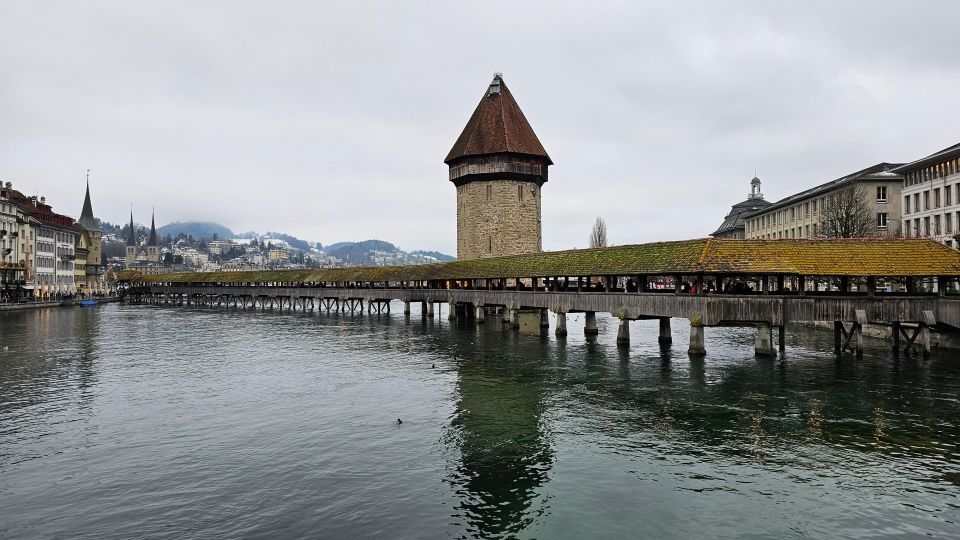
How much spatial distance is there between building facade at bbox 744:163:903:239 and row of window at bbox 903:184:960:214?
156cm

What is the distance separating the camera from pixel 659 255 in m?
26.5

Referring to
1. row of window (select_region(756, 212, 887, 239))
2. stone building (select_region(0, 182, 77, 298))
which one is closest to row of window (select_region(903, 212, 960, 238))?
row of window (select_region(756, 212, 887, 239))

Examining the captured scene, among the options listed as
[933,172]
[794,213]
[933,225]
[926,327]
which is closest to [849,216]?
[933,225]

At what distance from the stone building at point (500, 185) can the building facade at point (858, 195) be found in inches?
1052

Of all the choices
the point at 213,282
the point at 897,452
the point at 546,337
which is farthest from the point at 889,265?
the point at 213,282

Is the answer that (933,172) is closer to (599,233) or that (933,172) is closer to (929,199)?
(929,199)

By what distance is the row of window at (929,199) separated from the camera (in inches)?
1842

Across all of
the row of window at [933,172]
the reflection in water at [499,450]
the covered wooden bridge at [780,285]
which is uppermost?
the row of window at [933,172]

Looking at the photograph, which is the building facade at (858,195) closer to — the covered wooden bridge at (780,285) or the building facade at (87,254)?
the covered wooden bridge at (780,285)

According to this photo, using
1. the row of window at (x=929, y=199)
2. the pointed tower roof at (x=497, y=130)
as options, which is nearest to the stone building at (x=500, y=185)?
the pointed tower roof at (x=497, y=130)

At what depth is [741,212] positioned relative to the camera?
90.8 m

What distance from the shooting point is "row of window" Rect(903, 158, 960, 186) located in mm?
46312

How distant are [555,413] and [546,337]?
20031mm

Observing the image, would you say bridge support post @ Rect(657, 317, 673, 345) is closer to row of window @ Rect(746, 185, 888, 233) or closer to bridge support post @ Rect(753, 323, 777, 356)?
bridge support post @ Rect(753, 323, 777, 356)
